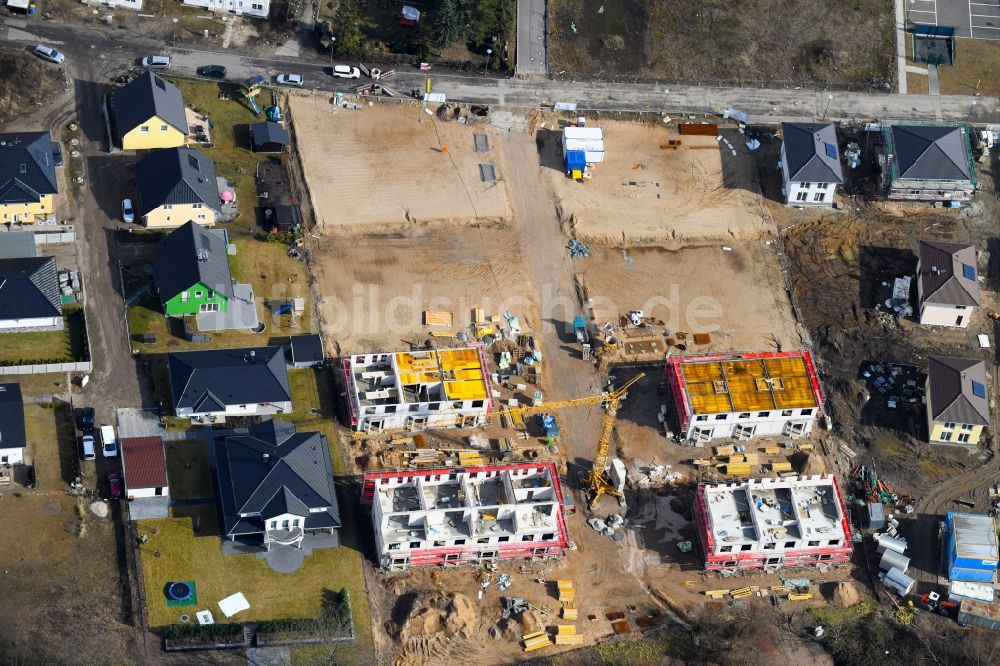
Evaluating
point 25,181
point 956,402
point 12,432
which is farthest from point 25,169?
point 956,402

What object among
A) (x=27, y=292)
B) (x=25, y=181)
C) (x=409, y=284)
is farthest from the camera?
(x=409, y=284)

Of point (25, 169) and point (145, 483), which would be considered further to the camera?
point (25, 169)

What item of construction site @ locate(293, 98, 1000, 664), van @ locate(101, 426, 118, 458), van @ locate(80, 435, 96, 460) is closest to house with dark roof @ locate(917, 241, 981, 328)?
construction site @ locate(293, 98, 1000, 664)

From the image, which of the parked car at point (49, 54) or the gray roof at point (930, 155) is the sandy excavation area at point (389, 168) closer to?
the parked car at point (49, 54)

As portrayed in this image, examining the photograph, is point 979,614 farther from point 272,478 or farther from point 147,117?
point 147,117

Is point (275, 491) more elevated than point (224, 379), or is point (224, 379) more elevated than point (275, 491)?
point (224, 379)

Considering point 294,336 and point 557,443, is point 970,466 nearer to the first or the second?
point 557,443

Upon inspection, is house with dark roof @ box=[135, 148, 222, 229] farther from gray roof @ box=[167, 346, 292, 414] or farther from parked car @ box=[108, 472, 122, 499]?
parked car @ box=[108, 472, 122, 499]
